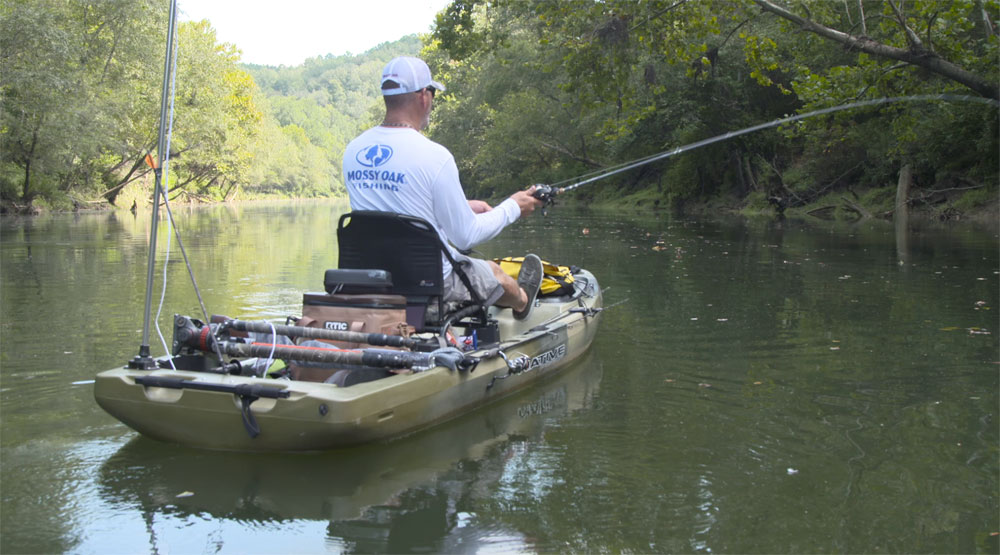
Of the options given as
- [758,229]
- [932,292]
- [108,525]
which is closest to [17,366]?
[108,525]

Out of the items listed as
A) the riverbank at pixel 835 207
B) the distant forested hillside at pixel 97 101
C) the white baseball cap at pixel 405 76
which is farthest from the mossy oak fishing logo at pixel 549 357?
the distant forested hillside at pixel 97 101

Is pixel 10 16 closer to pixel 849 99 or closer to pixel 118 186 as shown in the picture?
pixel 118 186

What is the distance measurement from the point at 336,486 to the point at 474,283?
168 cm

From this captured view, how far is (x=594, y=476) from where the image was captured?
4.53m

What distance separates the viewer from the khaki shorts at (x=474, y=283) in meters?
5.58

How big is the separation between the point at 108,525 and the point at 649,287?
8.54 m

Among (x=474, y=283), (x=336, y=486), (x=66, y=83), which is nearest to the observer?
(x=336, y=486)

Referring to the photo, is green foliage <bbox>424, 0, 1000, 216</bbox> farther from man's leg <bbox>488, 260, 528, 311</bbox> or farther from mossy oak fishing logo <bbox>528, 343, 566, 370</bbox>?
man's leg <bbox>488, 260, 528, 311</bbox>

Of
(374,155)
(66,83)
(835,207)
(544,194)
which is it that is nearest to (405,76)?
(374,155)

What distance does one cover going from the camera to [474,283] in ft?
18.5

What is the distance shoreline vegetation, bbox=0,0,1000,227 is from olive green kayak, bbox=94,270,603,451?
6.00 meters

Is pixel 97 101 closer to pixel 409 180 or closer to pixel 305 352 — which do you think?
pixel 409 180

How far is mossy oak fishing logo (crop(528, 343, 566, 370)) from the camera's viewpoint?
632 cm

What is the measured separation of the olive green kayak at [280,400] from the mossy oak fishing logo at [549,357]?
0.85 metres
